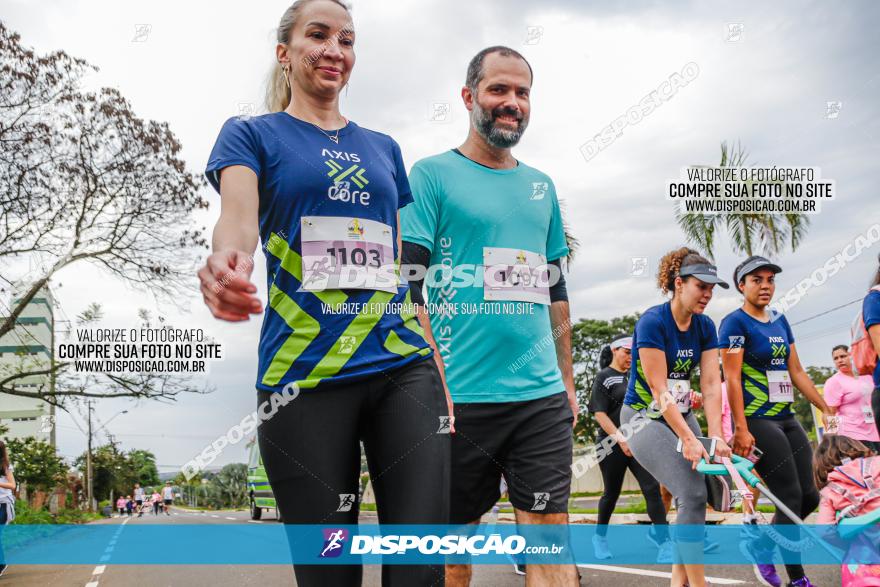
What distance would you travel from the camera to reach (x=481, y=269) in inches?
127

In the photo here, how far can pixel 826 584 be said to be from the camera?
502 cm

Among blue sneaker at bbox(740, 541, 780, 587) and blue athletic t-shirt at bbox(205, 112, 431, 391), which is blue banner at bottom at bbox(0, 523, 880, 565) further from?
blue athletic t-shirt at bbox(205, 112, 431, 391)

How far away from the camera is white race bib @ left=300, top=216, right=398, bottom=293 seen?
207 centimetres

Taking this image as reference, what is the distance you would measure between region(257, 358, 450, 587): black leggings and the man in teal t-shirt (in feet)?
3.23

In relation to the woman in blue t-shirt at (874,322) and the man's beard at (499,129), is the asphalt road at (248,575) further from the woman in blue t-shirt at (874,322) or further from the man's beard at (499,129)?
the man's beard at (499,129)

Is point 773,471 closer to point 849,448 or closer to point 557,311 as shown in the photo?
point 849,448

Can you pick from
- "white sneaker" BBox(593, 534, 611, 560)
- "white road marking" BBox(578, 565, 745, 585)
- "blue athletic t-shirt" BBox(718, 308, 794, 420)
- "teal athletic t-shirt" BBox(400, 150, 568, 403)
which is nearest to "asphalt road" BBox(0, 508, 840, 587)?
"white road marking" BBox(578, 565, 745, 585)

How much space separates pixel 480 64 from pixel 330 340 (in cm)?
195

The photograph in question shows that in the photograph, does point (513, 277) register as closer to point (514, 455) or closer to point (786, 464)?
point (514, 455)

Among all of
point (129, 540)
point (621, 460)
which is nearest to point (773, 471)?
point (621, 460)

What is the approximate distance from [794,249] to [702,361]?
30.8 feet

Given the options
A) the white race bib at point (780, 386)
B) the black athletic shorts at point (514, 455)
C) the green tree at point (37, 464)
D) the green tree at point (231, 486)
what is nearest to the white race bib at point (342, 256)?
the black athletic shorts at point (514, 455)

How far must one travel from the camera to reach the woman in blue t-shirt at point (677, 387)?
414cm

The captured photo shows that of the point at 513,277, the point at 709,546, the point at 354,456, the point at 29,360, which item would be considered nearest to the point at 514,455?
the point at 513,277
